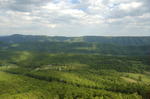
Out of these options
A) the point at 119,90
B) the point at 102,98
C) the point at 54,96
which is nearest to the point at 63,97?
the point at 54,96

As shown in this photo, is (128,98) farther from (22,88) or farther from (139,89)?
(22,88)

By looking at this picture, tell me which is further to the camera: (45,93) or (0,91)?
(0,91)

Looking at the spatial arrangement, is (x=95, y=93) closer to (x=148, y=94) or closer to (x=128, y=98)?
(x=128, y=98)

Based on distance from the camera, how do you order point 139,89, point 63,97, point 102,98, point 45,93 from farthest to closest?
point 139,89, point 45,93, point 63,97, point 102,98

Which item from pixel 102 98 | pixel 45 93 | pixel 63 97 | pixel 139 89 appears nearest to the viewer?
pixel 102 98

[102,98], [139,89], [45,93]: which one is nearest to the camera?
[102,98]

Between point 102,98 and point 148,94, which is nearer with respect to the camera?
point 102,98

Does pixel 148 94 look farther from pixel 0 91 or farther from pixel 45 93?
pixel 0 91

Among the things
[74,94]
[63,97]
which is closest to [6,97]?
[63,97]
